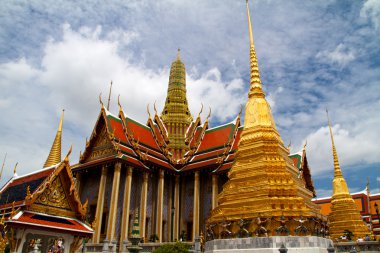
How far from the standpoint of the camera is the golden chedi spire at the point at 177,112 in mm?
24095

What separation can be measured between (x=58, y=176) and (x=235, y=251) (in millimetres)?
5113

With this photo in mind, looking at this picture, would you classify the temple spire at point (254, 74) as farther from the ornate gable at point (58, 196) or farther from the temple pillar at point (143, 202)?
the temple pillar at point (143, 202)

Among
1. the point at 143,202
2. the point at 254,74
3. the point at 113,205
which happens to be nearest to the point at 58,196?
the point at 254,74

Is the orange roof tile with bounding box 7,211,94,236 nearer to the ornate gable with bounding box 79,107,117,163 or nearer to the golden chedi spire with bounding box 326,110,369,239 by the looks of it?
the ornate gable with bounding box 79,107,117,163

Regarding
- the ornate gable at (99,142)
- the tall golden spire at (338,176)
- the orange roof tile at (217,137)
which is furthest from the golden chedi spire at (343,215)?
the ornate gable at (99,142)

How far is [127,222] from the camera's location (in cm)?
1838

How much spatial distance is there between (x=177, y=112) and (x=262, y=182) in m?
16.8

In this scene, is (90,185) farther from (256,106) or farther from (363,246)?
(363,246)

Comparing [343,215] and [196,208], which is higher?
[196,208]

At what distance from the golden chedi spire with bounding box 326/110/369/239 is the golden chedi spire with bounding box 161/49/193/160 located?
32.7 ft

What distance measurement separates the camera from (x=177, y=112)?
2658 cm

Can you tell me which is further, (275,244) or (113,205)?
(113,205)

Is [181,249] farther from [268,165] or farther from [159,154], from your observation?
[159,154]

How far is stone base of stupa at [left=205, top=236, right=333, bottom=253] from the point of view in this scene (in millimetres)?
8914
